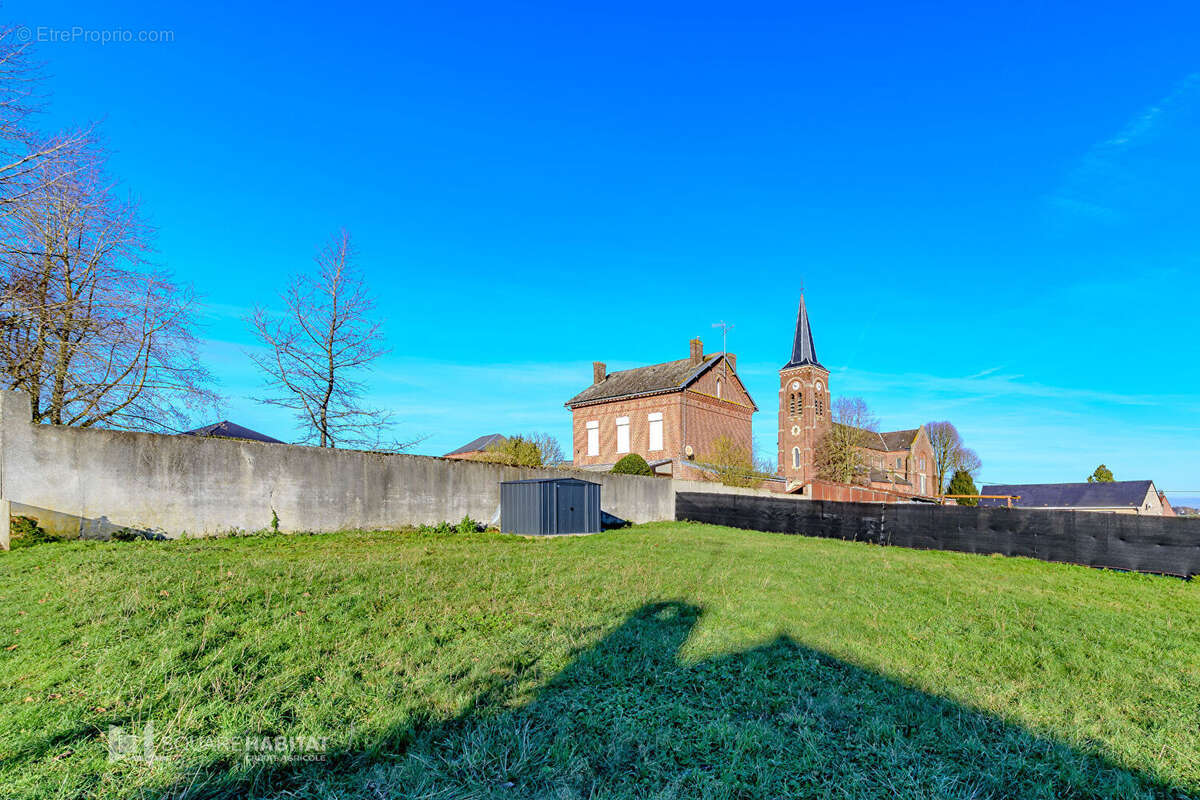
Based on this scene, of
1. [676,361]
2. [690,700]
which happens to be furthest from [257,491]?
[676,361]

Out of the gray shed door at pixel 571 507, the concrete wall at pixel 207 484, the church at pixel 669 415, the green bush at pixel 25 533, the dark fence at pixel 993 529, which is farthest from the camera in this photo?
the church at pixel 669 415

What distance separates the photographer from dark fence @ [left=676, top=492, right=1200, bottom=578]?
11.7 meters

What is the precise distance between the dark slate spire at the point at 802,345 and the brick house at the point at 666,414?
1972 centimetres

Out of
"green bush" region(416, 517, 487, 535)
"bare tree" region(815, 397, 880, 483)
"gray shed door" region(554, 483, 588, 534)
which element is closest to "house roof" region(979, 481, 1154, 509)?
"bare tree" region(815, 397, 880, 483)

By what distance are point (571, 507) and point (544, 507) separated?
95cm

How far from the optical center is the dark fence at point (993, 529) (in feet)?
38.5

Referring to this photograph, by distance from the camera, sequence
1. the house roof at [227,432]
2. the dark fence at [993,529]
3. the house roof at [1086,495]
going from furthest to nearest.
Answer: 1. the house roof at [1086,495]
2. the house roof at [227,432]
3. the dark fence at [993,529]

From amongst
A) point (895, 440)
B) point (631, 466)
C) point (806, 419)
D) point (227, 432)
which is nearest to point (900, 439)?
point (895, 440)

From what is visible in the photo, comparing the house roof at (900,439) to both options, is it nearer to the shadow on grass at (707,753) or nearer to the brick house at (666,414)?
the brick house at (666,414)

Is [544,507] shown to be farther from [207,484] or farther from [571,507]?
[207,484]

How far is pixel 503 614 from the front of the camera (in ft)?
19.9

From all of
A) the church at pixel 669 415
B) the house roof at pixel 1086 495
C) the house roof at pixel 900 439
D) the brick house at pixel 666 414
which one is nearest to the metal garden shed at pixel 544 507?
the church at pixel 669 415

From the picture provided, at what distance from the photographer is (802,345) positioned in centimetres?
5166

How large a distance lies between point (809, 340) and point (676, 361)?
24.5 meters
